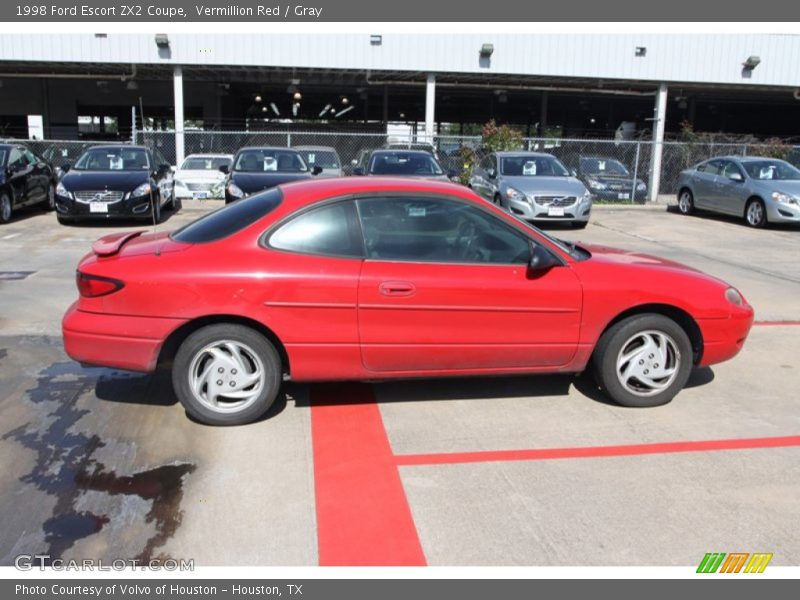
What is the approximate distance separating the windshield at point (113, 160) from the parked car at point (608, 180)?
11.2 meters

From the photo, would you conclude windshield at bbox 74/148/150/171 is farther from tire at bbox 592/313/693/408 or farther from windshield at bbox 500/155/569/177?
tire at bbox 592/313/693/408

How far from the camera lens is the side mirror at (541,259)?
4.53m

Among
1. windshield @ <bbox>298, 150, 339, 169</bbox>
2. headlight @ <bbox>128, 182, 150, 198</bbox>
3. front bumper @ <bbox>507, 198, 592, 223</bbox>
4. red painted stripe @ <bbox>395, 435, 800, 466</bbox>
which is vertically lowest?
red painted stripe @ <bbox>395, 435, 800, 466</bbox>

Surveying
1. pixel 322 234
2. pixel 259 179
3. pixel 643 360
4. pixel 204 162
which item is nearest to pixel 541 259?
pixel 643 360

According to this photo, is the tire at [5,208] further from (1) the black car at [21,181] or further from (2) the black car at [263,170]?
(2) the black car at [263,170]

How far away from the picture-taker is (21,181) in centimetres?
1405

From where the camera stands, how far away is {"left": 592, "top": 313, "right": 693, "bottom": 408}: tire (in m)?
4.76

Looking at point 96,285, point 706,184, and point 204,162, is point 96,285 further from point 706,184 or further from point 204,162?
point 706,184

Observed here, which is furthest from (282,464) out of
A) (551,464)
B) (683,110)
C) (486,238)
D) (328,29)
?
(683,110)

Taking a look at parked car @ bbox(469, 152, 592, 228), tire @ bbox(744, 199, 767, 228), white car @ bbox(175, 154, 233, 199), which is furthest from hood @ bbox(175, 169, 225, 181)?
tire @ bbox(744, 199, 767, 228)

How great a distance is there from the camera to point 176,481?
3.80 m

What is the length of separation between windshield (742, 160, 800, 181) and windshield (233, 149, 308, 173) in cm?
970

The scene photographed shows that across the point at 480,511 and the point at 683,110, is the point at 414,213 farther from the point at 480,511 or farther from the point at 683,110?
the point at 683,110

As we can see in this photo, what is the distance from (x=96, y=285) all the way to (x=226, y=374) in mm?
961
